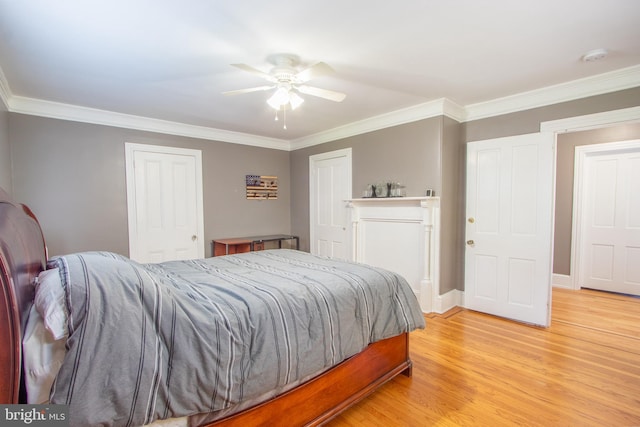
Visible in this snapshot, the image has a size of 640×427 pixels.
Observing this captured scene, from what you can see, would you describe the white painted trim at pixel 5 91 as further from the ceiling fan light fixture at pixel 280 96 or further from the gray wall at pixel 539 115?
the gray wall at pixel 539 115

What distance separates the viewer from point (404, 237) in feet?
12.1

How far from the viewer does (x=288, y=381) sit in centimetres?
146

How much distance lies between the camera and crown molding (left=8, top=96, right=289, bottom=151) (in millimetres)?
3094

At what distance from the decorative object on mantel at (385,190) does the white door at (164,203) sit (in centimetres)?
242

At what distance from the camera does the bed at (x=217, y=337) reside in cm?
101

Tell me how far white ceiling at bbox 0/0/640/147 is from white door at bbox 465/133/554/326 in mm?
663

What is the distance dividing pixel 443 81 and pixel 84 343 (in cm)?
311

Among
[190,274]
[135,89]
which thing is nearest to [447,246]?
[190,274]

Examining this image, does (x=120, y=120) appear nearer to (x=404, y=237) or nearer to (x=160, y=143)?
(x=160, y=143)

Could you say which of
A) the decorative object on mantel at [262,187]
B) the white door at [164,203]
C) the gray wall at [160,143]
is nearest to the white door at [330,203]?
the gray wall at [160,143]

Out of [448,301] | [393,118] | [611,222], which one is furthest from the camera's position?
[611,222]

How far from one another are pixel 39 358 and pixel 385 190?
11.3ft

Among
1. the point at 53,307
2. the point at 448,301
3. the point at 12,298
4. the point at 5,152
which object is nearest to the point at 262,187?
the point at 5,152

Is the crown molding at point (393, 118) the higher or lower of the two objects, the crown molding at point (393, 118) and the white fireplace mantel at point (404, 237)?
the higher
